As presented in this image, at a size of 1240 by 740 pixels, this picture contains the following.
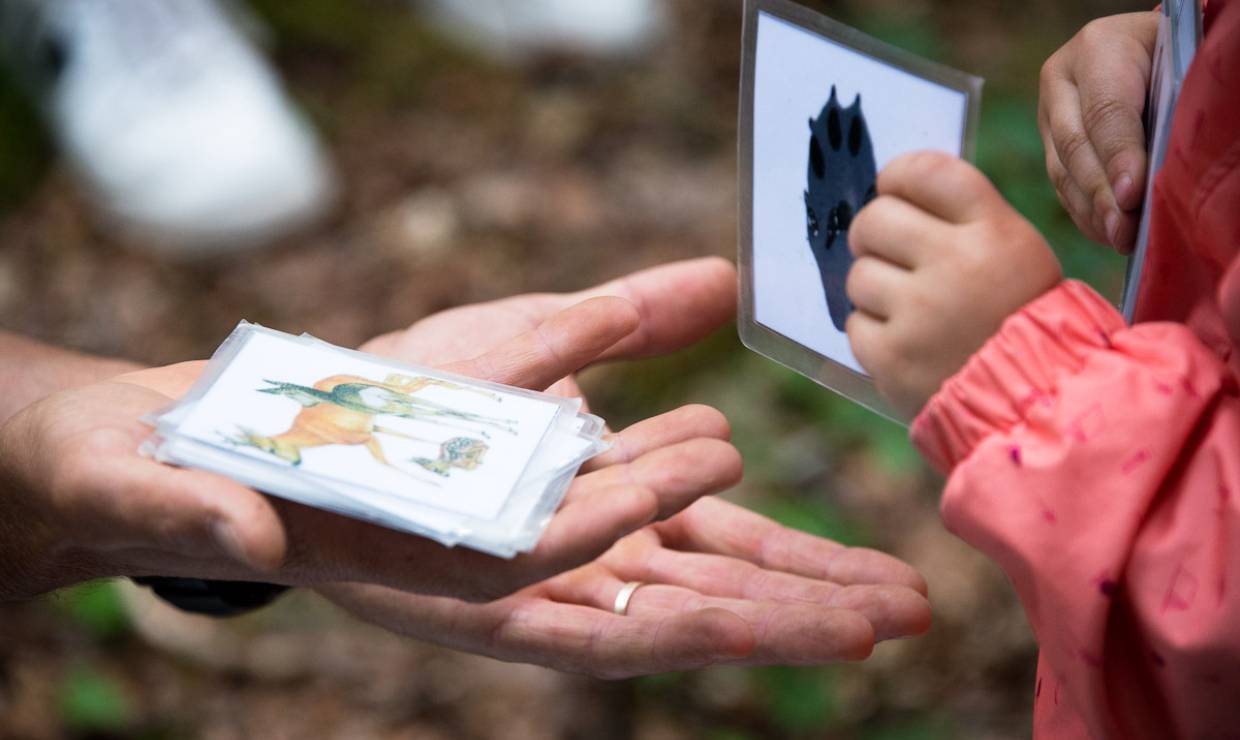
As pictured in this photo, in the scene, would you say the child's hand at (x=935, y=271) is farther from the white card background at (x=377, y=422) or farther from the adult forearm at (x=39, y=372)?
the adult forearm at (x=39, y=372)

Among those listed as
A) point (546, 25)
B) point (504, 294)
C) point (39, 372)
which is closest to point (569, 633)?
point (39, 372)

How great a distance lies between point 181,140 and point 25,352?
3.66 ft

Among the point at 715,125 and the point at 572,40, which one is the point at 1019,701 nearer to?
the point at 715,125

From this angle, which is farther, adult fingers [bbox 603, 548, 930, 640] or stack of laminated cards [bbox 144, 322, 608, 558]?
adult fingers [bbox 603, 548, 930, 640]

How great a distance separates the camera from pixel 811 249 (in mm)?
1109

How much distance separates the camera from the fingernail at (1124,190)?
3.20ft

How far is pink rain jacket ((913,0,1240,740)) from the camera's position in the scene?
776 millimetres

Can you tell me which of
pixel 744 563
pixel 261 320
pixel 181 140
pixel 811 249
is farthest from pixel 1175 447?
pixel 181 140

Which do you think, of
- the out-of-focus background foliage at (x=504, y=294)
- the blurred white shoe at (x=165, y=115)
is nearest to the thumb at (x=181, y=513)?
the out-of-focus background foliage at (x=504, y=294)

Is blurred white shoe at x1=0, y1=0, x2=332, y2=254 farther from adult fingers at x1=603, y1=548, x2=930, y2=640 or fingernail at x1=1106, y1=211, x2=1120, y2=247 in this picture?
fingernail at x1=1106, y1=211, x2=1120, y2=247

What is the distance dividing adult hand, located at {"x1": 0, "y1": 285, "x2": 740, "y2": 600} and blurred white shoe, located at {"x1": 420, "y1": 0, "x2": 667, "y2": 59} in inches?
76.5

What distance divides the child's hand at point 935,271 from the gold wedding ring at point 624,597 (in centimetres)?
41

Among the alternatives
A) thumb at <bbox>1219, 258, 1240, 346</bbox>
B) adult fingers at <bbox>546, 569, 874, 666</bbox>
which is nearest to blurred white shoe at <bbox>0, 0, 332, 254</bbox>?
adult fingers at <bbox>546, 569, 874, 666</bbox>

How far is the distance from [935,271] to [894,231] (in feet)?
0.17
